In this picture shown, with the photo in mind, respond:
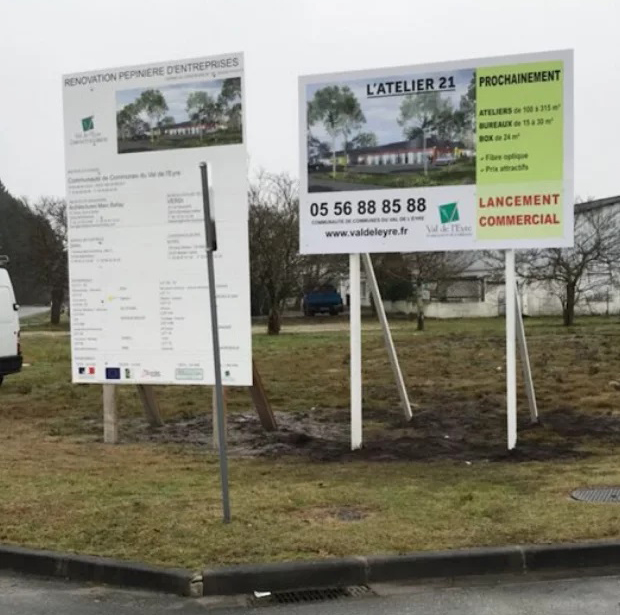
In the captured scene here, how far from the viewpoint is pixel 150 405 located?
454 inches

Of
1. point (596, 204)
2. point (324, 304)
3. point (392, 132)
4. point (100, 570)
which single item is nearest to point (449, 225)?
point (392, 132)

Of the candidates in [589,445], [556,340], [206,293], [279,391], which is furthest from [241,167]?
[556,340]

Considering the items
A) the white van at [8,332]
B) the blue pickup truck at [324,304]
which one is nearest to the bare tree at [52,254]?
the blue pickup truck at [324,304]

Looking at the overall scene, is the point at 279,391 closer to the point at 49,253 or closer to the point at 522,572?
the point at 522,572

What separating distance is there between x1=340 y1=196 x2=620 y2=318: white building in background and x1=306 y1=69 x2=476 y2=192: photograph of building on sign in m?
37.2

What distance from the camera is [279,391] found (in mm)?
15039

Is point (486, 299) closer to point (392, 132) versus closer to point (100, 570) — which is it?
point (392, 132)

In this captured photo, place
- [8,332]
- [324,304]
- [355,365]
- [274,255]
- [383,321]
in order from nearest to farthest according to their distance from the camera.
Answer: [355,365] → [383,321] → [8,332] → [274,255] → [324,304]

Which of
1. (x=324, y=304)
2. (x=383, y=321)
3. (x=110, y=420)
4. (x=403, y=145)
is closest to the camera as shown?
(x=403, y=145)

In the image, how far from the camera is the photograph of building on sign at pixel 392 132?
907 centimetres

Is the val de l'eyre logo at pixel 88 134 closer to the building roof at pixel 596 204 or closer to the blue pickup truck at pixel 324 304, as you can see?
the building roof at pixel 596 204

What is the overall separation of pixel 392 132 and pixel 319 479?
406cm

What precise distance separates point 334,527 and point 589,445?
4.65 metres

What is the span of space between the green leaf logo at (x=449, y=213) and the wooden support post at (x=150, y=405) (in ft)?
16.4
